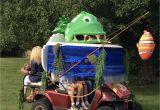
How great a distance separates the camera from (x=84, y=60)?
9.07m

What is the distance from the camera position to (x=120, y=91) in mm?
8875

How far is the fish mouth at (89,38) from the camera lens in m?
9.43

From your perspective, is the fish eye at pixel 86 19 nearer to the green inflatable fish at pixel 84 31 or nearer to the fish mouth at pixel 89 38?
the green inflatable fish at pixel 84 31

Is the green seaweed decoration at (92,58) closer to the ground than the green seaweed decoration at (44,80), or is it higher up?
higher up

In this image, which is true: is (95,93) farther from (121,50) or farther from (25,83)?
(25,83)

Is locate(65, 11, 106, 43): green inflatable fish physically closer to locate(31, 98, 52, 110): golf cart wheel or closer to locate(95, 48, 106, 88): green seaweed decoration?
locate(95, 48, 106, 88): green seaweed decoration

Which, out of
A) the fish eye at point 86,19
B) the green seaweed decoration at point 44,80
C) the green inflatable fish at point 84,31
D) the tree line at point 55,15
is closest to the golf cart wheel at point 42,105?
the green seaweed decoration at point 44,80

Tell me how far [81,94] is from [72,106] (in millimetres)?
296

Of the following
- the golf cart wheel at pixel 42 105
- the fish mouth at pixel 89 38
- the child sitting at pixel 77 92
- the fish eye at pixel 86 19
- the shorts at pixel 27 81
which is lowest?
the golf cart wheel at pixel 42 105

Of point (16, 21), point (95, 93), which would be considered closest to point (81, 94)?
point (95, 93)

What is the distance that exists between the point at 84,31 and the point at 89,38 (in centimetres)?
17

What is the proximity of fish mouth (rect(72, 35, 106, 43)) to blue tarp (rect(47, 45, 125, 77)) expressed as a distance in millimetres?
407

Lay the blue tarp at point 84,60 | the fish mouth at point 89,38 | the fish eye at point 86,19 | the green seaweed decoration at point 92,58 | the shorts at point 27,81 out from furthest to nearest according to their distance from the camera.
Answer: the shorts at point 27,81
the fish eye at point 86,19
the fish mouth at point 89,38
the blue tarp at point 84,60
the green seaweed decoration at point 92,58

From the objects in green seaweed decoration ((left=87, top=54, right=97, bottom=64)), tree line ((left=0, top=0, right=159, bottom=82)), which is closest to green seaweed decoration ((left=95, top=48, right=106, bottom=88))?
green seaweed decoration ((left=87, top=54, right=97, bottom=64))
